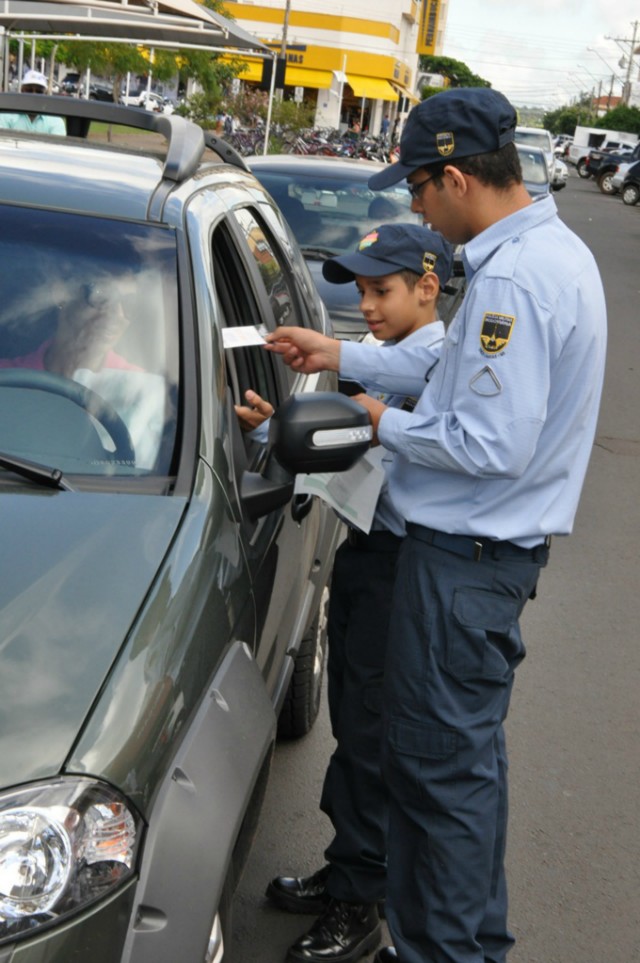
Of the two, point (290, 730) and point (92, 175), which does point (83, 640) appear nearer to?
point (92, 175)

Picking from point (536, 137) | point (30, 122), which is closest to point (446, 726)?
point (30, 122)

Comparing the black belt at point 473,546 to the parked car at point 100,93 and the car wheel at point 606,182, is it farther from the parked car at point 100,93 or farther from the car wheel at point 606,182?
the car wheel at point 606,182

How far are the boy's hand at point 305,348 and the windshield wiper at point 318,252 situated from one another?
6.10m

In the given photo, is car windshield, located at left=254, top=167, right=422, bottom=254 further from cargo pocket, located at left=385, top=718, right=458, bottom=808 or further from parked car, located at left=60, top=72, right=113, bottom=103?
parked car, located at left=60, top=72, right=113, bottom=103

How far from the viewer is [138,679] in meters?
2.11

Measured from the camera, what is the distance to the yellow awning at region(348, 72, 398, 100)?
72.0m

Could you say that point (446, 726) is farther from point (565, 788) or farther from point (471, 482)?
point (565, 788)

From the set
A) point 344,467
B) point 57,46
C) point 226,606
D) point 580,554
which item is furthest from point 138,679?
point 57,46

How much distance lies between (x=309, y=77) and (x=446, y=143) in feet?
235

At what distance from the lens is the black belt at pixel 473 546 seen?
273 centimetres

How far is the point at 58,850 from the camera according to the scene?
1.89 m

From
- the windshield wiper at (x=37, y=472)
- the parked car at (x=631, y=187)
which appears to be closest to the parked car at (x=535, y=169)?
the parked car at (x=631, y=187)

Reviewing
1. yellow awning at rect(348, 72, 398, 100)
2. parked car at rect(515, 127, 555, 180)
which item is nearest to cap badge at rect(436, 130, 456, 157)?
parked car at rect(515, 127, 555, 180)

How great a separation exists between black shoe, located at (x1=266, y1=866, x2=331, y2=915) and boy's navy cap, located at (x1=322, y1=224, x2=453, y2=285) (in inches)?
62.8
